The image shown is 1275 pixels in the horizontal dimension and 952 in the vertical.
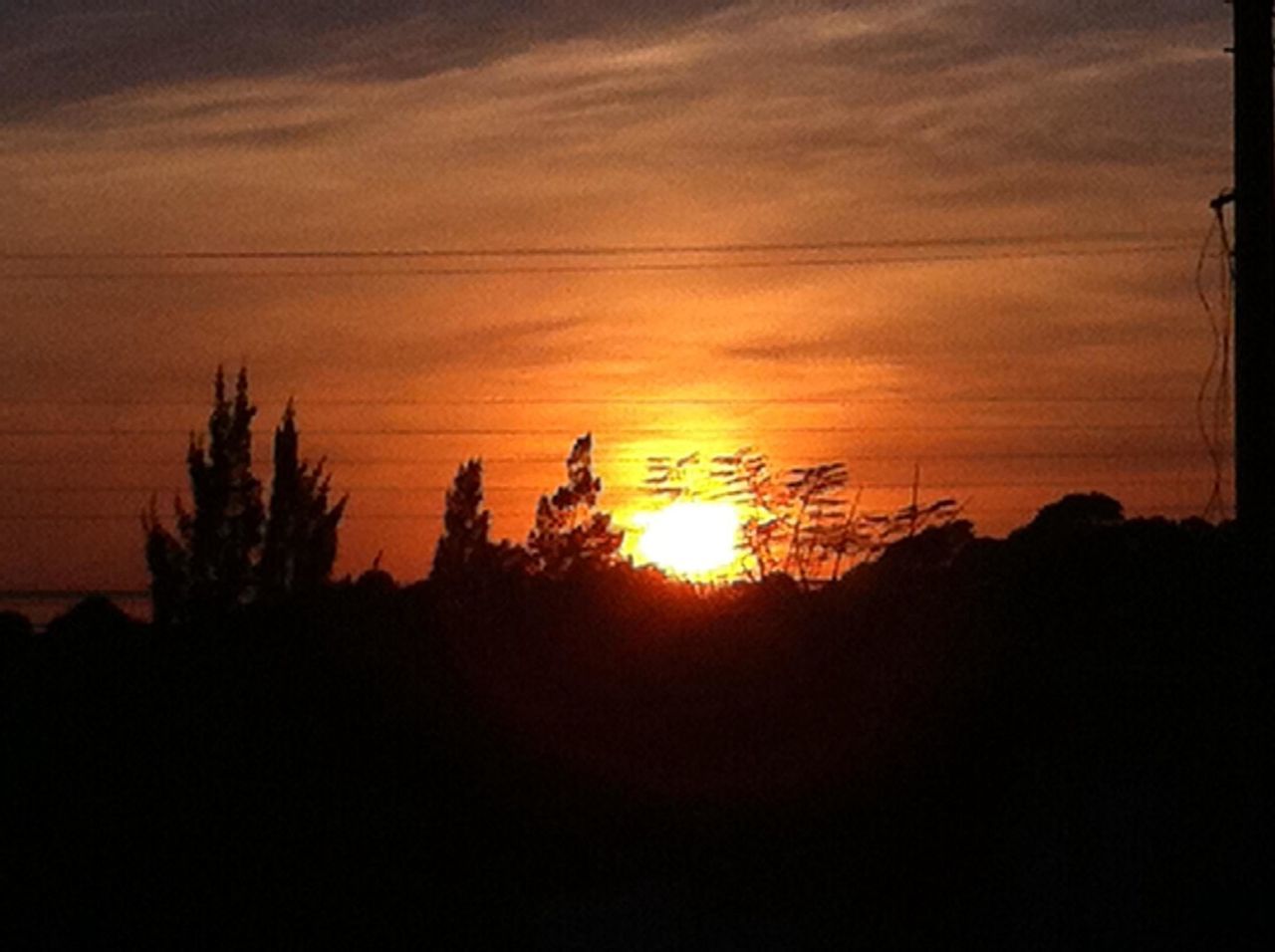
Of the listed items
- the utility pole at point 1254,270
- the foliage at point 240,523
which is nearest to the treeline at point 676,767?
the utility pole at point 1254,270

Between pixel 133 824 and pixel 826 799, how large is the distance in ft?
18.2

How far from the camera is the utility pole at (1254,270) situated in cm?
2695

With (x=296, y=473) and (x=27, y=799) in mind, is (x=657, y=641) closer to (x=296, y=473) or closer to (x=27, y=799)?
(x=27, y=799)

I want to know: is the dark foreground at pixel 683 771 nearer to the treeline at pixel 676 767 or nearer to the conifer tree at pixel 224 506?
the treeline at pixel 676 767

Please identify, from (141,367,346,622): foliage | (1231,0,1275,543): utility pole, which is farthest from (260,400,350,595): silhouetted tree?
(1231,0,1275,543): utility pole

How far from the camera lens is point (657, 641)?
22391 mm

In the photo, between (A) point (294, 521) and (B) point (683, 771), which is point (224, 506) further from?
(B) point (683, 771)

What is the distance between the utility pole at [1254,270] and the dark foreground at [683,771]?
4.14m

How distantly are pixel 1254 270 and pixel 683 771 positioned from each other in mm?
9625

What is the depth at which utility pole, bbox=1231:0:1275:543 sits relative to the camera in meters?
27.0

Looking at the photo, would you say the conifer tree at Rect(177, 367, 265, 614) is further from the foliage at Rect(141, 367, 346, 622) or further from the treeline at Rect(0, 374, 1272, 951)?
the treeline at Rect(0, 374, 1272, 951)

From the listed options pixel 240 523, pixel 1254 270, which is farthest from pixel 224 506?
pixel 1254 270

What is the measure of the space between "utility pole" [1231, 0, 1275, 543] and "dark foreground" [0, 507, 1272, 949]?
163 inches

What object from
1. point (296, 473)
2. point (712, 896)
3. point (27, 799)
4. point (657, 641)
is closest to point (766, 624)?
point (657, 641)
